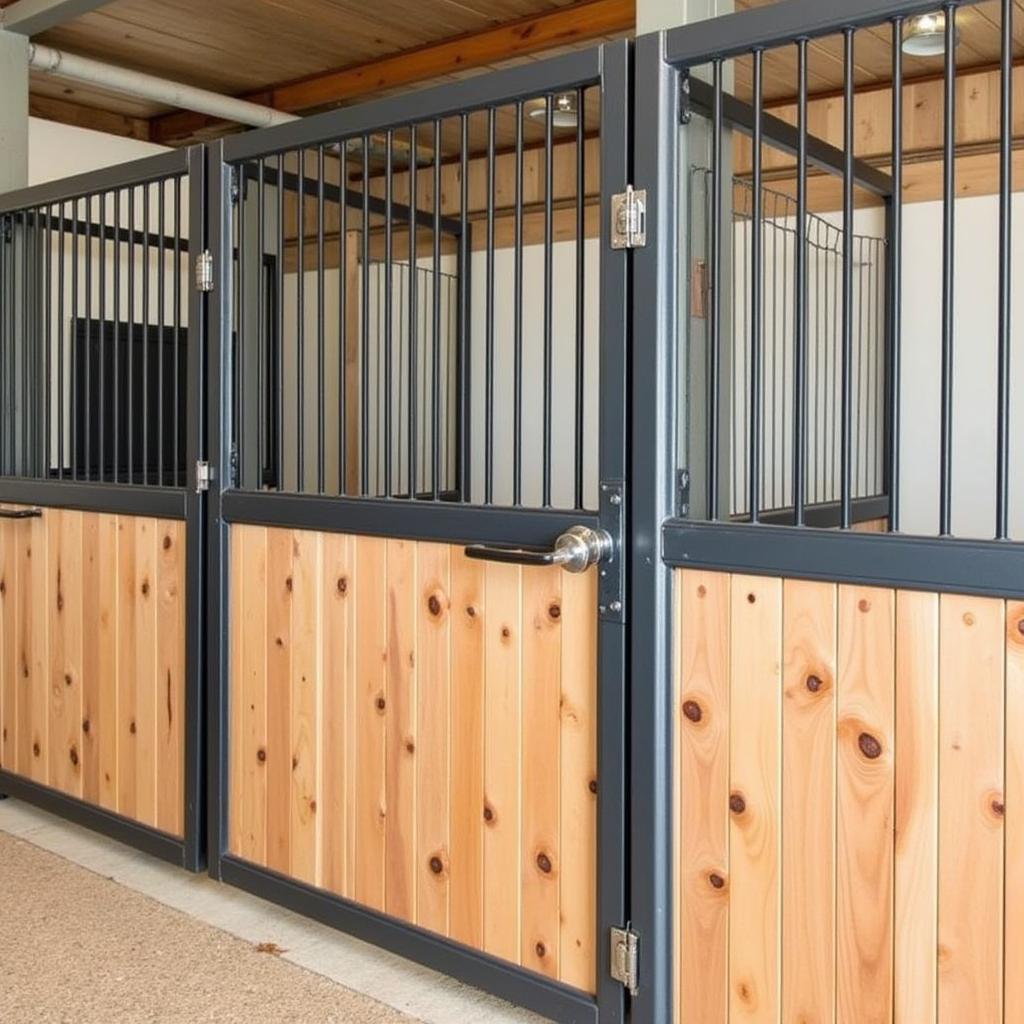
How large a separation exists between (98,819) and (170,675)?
1.58ft

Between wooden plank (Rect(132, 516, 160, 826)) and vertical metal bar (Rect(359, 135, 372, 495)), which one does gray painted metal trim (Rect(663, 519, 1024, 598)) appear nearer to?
vertical metal bar (Rect(359, 135, 372, 495))

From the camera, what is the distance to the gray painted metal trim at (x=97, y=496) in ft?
8.90

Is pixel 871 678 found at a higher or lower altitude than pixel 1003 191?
lower

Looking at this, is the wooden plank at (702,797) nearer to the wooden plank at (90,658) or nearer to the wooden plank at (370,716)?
the wooden plank at (370,716)

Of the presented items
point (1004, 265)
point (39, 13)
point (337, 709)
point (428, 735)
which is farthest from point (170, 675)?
point (39, 13)

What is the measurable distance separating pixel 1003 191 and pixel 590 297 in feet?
10.1

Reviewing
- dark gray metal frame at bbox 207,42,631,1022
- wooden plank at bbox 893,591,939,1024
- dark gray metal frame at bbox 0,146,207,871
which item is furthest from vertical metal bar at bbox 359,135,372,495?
wooden plank at bbox 893,591,939,1024

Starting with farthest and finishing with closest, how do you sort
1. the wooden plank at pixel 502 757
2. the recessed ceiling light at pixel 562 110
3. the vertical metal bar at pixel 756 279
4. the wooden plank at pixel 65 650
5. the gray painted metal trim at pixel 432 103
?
the recessed ceiling light at pixel 562 110 < the wooden plank at pixel 65 650 < the wooden plank at pixel 502 757 < the gray painted metal trim at pixel 432 103 < the vertical metal bar at pixel 756 279

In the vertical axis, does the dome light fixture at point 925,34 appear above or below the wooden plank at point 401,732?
above

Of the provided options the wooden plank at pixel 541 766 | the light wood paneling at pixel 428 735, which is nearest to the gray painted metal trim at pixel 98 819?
the light wood paneling at pixel 428 735

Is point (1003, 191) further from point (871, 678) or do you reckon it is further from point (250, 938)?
point (250, 938)

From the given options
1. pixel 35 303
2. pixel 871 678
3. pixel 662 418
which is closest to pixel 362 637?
pixel 662 418

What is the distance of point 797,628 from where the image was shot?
1706mm

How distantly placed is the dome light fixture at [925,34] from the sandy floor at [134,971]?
9.27 ft
